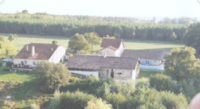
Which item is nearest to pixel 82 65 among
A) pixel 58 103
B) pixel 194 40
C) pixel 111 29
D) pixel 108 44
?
pixel 58 103

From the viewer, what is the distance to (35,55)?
29781 mm

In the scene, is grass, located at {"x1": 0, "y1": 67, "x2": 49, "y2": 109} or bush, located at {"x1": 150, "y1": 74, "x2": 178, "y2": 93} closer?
grass, located at {"x1": 0, "y1": 67, "x2": 49, "y2": 109}

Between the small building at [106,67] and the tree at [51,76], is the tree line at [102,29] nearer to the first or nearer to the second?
the small building at [106,67]

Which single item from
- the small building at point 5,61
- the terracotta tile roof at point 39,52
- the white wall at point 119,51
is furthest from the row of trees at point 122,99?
the white wall at point 119,51

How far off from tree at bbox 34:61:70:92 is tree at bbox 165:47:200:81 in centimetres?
1162

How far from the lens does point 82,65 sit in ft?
92.8

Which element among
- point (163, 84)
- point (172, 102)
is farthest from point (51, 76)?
point (172, 102)

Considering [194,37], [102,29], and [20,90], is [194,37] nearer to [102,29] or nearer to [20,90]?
[102,29]

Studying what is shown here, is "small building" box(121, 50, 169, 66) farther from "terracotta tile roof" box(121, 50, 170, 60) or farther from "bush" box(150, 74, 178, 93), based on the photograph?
"bush" box(150, 74, 178, 93)

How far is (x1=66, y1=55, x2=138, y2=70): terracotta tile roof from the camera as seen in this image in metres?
27.9

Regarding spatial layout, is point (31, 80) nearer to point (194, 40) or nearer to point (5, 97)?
point (5, 97)

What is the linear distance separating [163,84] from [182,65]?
434 centimetres

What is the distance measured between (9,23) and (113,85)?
55973 millimetres

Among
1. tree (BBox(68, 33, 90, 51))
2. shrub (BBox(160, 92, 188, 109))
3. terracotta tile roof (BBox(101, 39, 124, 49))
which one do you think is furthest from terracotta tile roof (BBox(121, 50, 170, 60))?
shrub (BBox(160, 92, 188, 109))
